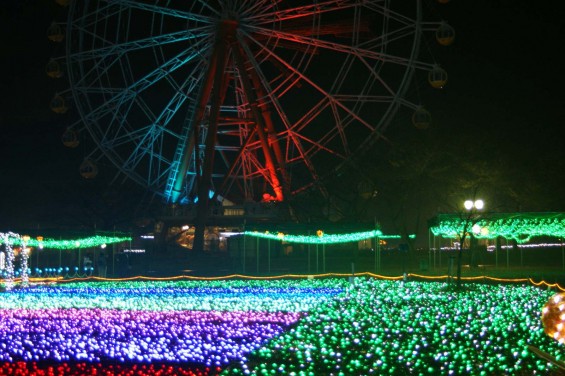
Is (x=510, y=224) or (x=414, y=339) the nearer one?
(x=414, y=339)

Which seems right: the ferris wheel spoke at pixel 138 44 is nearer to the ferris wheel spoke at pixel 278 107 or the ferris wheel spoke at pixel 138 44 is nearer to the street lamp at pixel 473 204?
the ferris wheel spoke at pixel 278 107

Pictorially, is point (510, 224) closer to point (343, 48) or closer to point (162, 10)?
point (343, 48)

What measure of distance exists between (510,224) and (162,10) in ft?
64.8

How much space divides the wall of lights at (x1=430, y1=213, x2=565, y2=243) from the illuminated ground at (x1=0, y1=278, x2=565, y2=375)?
17.7 ft

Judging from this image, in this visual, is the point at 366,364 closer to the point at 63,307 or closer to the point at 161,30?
the point at 63,307

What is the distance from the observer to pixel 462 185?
154 feet

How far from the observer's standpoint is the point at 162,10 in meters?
40.9

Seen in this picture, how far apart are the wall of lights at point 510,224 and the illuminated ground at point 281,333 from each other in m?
5.40

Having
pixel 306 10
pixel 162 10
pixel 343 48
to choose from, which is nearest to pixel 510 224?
pixel 343 48

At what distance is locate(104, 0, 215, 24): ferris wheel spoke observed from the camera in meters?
40.8

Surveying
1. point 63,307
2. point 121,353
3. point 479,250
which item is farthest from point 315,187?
point 121,353

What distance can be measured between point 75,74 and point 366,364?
1366 inches

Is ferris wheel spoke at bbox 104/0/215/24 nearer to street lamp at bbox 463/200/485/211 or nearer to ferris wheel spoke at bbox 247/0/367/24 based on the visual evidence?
ferris wheel spoke at bbox 247/0/367/24

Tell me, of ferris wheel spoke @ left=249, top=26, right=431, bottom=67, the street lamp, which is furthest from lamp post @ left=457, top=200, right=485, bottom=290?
ferris wheel spoke @ left=249, top=26, right=431, bottom=67
